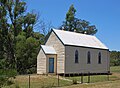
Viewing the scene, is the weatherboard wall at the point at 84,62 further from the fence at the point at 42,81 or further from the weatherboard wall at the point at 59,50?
the fence at the point at 42,81

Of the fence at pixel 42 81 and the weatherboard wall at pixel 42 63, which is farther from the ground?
the weatherboard wall at pixel 42 63

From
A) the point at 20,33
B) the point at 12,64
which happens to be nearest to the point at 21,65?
the point at 12,64

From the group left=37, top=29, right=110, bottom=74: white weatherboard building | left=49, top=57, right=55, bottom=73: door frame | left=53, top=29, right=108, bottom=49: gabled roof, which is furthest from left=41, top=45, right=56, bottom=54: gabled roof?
left=53, top=29, right=108, bottom=49: gabled roof

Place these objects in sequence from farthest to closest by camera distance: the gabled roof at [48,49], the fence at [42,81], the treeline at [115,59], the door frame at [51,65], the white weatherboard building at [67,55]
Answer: the treeline at [115,59] < the door frame at [51,65] < the gabled roof at [48,49] < the white weatherboard building at [67,55] < the fence at [42,81]

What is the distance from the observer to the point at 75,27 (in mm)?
74250

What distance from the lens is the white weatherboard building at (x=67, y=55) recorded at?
40.0 metres

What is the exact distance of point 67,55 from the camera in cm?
4019

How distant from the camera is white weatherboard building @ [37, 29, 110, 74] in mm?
39969

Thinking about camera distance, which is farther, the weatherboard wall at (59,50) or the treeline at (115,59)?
the treeline at (115,59)

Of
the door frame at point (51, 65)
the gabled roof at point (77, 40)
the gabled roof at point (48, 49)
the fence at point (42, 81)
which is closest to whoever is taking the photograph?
the fence at point (42, 81)

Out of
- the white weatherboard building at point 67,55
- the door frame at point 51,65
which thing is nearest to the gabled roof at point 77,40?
the white weatherboard building at point 67,55

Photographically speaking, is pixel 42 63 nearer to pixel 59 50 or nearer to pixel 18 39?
pixel 59 50

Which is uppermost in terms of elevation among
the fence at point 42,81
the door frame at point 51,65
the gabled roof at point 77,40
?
the gabled roof at point 77,40

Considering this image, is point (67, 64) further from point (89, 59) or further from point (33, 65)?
point (33, 65)
